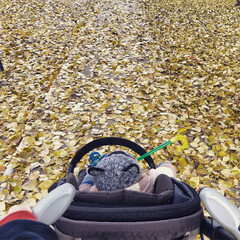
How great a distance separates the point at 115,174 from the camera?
108cm

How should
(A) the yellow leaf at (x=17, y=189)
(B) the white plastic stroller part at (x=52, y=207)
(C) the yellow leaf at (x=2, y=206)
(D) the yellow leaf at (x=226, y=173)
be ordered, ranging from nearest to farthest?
(B) the white plastic stroller part at (x=52, y=207) → (C) the yellow leaf at (x=2, y=206) → (A) the yellow leaf at (x=17, y=189) → (D) the yellow leaf at (x=226, y=173)

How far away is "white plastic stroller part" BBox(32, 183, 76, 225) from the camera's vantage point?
706 millimetres

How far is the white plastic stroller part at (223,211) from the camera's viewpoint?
0.71 metres

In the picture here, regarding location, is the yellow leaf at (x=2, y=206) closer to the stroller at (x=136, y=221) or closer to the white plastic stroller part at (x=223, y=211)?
the stroller at (x=136, y=221)

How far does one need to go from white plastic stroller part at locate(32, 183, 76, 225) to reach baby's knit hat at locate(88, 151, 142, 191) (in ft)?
1.12

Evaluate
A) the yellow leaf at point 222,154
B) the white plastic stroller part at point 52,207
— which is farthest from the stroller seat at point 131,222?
the yellow leaf at point 222,154

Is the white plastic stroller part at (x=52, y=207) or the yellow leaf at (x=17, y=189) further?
the yellow leaf at (x=17, y=189)

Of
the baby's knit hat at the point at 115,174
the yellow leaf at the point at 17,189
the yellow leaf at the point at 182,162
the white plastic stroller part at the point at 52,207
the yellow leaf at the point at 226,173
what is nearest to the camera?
the white plastic stroller part at the point at 52,207

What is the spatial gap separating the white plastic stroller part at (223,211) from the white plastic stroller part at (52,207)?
522mm

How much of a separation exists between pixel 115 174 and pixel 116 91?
7.97ft

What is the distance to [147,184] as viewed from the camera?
1.17 meters

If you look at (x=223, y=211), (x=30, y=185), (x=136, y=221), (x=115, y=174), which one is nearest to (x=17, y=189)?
(x=30, y=185)

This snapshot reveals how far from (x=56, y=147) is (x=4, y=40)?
3.57 m

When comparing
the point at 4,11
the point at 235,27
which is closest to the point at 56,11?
the point at 4,11
